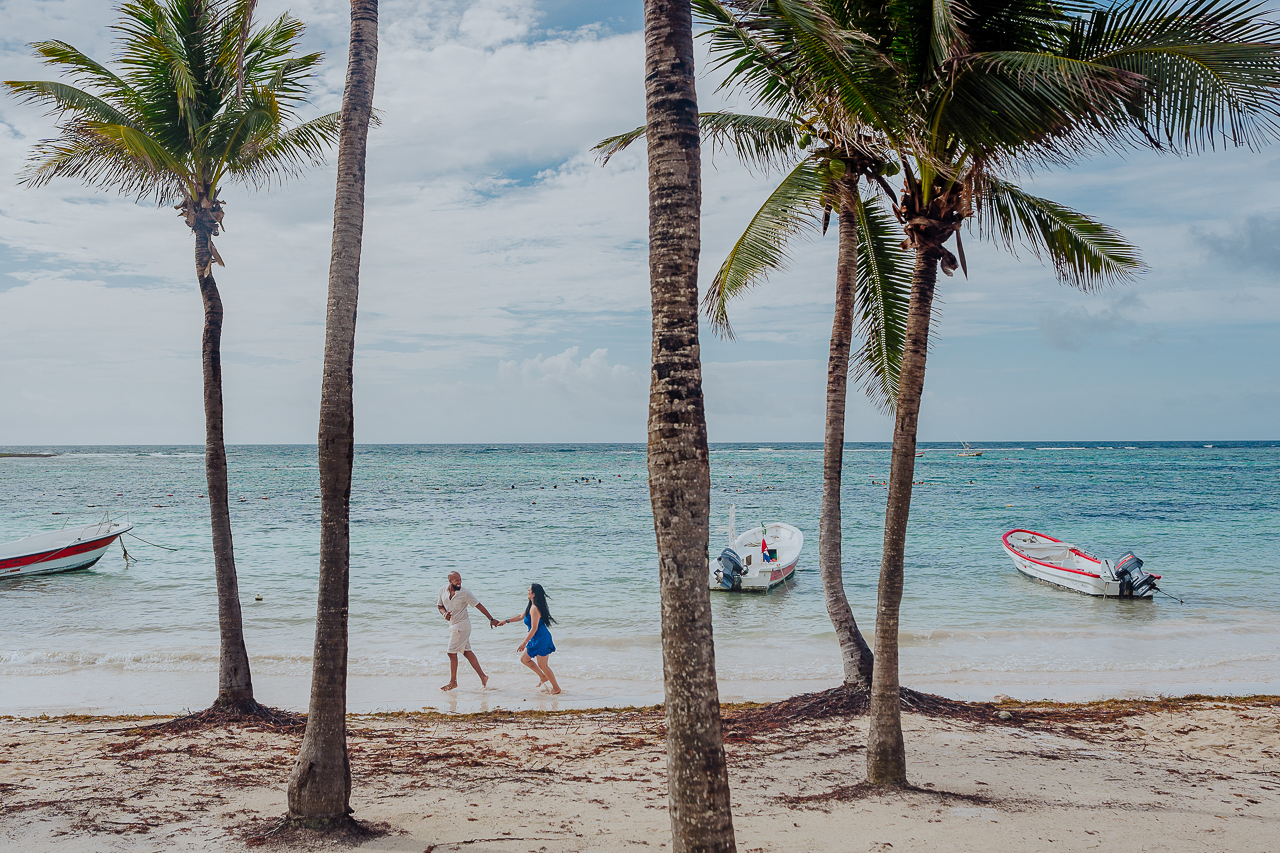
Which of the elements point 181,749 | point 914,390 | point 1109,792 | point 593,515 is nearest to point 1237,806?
point 1109,792

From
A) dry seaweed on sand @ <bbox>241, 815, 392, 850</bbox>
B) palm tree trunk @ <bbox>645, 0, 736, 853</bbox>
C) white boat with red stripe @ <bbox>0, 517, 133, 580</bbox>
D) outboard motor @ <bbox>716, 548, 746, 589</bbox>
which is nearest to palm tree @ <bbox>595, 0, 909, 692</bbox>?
palm tree trunk @ <bbox>645, 0, 736, 853</bbox>

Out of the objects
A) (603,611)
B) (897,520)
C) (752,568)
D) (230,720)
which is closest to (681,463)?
(897,520)

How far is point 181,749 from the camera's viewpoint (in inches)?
282

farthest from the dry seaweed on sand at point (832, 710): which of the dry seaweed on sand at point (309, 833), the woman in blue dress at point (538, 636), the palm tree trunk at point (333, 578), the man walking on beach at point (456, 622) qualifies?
the man walking on beach at point (456, 622)

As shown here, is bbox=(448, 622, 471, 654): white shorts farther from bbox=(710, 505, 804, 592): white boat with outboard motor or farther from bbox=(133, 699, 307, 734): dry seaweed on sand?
bbox=(710, 505, 804, 592): white boat with outboard motor

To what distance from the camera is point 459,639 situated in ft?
36.5

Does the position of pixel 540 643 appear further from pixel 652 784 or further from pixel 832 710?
pixel 652 784

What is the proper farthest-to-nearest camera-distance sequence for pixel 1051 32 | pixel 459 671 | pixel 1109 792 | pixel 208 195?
pixel 459 671 < pixel 208 195 < pixel 1109 792 < pixel 1051 32

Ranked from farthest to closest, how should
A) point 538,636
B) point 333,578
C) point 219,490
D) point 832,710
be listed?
point 538,636 → point 832,710 → point 219,490 → point 333,578

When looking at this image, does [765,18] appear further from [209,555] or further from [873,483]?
[873,483]

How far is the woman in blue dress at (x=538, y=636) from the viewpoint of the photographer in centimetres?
1070

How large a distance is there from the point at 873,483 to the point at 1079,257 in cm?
5464

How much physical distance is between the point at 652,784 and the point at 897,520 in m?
3.07

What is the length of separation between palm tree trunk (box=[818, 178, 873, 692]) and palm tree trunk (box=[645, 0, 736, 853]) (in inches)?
204
